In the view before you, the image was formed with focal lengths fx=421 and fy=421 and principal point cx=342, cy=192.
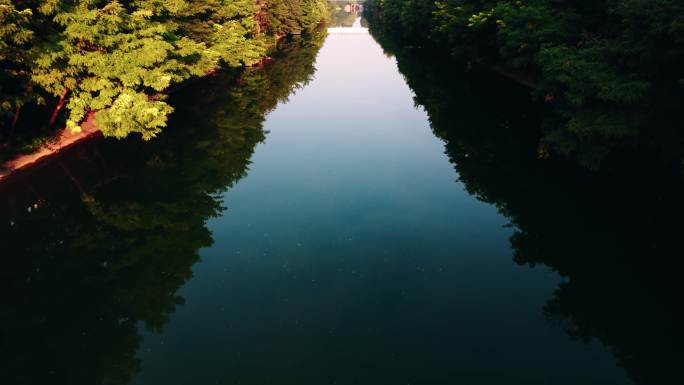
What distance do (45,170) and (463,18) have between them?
142ft

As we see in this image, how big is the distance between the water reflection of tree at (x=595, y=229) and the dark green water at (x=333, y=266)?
0.10 metres

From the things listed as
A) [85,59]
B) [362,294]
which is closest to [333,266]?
[362,294]

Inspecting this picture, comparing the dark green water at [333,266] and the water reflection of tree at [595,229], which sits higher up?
the dark green water at [333,266]

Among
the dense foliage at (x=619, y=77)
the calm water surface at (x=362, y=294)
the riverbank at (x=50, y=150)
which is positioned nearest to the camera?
the calm water surface at (x=362, y=294)

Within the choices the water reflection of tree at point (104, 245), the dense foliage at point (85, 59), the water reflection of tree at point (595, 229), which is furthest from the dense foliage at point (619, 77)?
the dense foliage at point (85, 59)

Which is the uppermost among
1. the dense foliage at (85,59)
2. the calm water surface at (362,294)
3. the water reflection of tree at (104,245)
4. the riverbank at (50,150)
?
the dense foliage at (85,59)

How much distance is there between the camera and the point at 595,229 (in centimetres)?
1894

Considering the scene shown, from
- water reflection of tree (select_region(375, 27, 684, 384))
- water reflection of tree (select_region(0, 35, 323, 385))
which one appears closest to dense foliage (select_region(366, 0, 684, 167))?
water reflection of tree (select_region(375, 27, 684, 384))

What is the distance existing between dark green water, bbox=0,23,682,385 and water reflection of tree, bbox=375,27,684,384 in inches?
4.0

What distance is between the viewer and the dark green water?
12.1m

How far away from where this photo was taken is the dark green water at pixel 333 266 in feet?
39.5

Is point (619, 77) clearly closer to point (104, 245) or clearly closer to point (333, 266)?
point (333, 266)

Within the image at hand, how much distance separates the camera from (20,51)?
20.6 m

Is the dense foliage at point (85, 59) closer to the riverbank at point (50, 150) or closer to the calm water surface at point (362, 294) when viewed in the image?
the riverbank at point (50, 150)
